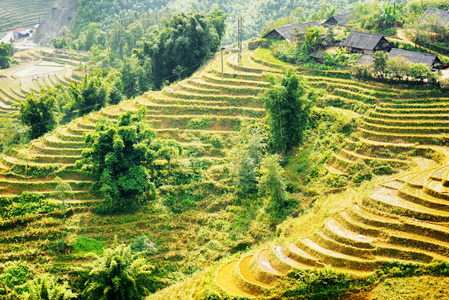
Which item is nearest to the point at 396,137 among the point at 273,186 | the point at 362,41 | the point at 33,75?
the point at 273,186

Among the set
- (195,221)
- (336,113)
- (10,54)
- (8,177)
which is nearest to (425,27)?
(336,113)

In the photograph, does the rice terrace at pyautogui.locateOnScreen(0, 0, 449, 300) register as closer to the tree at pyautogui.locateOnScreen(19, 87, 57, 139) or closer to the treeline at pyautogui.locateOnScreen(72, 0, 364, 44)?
the tree at pyautogui.locateOnScreen(19, 87, 57, 139)

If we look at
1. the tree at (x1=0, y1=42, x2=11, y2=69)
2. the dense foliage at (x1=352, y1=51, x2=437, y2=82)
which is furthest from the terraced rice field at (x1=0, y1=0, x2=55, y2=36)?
the dense foliage at (x1=352, y1=51, x2=437, y2=82)

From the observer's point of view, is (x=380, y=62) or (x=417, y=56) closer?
(x=380, y=62)

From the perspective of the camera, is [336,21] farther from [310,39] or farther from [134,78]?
[134,78]

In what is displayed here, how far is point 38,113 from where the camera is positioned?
29188 mm

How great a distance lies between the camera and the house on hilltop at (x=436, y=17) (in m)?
30.1

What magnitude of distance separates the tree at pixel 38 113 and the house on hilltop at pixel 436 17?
32256 millimetres

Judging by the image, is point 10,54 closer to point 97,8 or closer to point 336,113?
point 97,8

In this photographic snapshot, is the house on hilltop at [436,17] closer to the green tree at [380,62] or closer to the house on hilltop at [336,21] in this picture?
the green tree at [380,62]

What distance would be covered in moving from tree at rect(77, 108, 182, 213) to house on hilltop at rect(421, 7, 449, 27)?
84.1 ft

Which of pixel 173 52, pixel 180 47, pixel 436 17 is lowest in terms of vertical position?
pixel 173 52

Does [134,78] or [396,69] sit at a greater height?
[396,69]

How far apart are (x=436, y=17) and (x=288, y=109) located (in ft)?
60.3
